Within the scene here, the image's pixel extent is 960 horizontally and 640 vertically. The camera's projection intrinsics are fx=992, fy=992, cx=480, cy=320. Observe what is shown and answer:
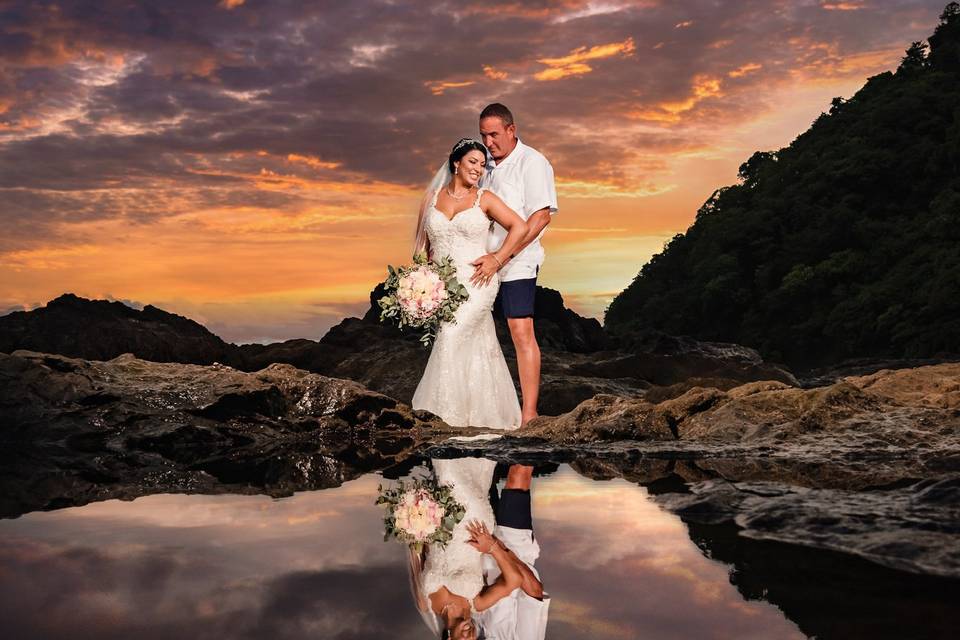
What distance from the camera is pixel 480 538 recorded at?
4.68m

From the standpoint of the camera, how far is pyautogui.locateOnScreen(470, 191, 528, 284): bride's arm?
33.4 feet

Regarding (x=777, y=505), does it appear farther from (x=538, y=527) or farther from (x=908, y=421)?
(x=908, y=421)

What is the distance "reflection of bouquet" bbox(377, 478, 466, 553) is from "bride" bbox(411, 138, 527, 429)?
4.02 meters

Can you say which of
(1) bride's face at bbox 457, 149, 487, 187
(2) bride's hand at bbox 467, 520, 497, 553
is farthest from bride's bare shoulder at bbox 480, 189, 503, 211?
(2) bride's hand at bbox 467, 520, 497, 553

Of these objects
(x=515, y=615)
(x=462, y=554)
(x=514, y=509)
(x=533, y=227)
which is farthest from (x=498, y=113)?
(x=515, y=615)

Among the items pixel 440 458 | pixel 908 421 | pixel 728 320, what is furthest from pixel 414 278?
pixel 728 320

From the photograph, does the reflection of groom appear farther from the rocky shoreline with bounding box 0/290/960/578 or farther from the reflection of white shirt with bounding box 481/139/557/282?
the reflection of white shirt with bounding box 481/139/557/282

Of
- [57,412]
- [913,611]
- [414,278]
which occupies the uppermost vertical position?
[414,278]

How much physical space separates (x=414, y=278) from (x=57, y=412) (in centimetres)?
404

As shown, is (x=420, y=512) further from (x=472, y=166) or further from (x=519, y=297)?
(x=472, y=166)

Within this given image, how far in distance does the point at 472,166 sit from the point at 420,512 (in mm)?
5307

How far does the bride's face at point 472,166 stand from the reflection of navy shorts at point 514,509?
458cm

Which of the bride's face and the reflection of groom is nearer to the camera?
the reflection of groom

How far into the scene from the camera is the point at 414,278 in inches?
417
